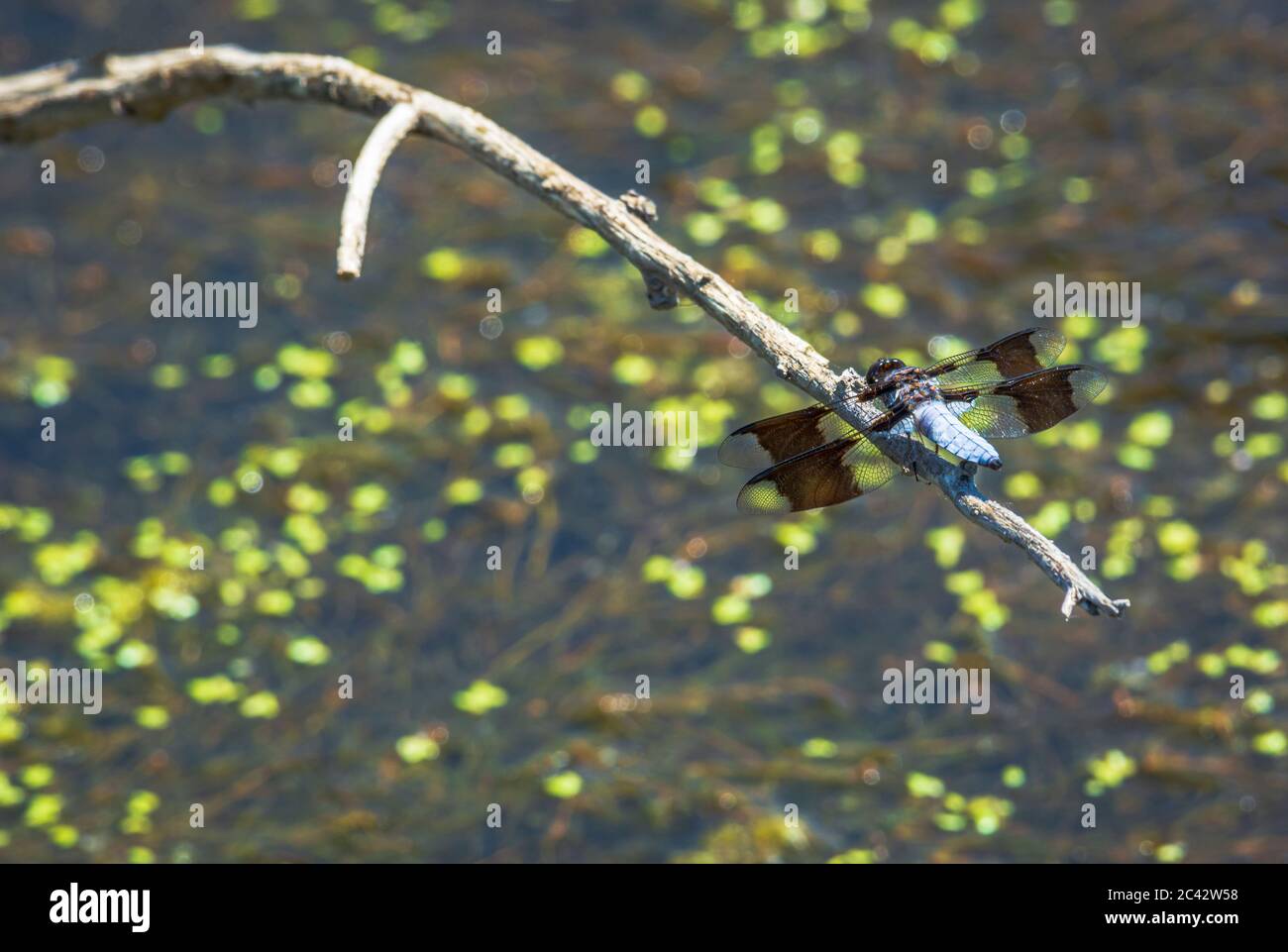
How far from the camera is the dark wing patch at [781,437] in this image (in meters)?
3.65

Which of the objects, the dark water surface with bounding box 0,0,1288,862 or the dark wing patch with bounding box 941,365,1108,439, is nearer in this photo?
the dark wing patch with bounding box 941,365,1108,439

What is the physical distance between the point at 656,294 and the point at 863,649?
268 centimetres

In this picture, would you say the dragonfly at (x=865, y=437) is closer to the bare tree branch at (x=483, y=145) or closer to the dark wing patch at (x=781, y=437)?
the dark wing patch at (x=781, y=437)

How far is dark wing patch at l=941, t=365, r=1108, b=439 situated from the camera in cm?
358

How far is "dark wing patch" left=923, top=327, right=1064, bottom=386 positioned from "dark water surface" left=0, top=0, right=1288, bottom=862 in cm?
202

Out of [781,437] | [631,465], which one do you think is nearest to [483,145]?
[781,437]

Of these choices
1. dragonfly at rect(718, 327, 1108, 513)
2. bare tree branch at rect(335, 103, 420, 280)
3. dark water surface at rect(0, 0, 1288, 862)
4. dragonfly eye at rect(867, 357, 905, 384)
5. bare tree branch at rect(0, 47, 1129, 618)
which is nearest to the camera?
bare tree branch at rect(0, 47, 1129, 618)

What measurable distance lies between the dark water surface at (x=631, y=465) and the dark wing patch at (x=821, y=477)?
6.26 ft

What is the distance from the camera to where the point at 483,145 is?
11.6 ft

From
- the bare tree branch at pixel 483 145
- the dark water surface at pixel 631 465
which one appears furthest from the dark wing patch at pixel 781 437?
the dark water surface at pixel 631 465

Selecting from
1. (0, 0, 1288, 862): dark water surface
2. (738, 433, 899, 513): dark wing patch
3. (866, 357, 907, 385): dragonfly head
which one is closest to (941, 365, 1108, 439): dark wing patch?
(866, 357, 907, 385): dragonfly head

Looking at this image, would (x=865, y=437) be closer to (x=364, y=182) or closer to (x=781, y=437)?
(x=781, y=437)

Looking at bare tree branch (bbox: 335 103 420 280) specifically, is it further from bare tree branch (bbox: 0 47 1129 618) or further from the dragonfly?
the dragonfly

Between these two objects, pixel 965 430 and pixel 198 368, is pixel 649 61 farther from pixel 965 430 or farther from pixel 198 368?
pixel 965 430
